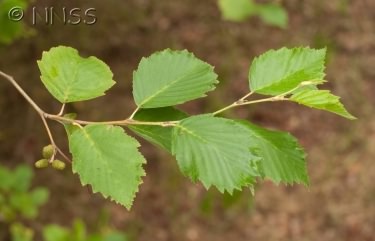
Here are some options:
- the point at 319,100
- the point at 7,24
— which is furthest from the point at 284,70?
the point at 7,24

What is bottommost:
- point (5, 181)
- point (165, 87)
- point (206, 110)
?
point (206, 110)

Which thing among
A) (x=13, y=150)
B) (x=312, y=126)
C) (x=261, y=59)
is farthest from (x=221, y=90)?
(x=261, y=59)

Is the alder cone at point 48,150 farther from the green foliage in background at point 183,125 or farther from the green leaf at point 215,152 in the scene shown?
the green leaf at point 215,152

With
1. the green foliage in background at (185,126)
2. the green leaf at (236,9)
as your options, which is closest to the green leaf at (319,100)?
the green foliage in background at (185,126)

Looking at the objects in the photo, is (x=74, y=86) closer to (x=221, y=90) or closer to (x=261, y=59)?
(x=261, y=59)

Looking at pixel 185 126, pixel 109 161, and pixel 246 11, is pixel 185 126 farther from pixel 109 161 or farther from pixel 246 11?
pixel 246 11

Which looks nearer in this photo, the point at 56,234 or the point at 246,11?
the point at 56,234
